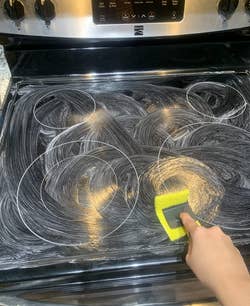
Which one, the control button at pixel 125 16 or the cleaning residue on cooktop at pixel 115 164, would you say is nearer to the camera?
the cleaning residue on cooktop at pixel 115 164

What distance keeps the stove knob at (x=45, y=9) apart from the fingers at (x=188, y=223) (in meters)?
0.47

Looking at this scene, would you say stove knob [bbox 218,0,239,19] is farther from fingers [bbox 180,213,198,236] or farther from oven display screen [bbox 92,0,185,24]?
fingers [bbox 180,213,198,236]

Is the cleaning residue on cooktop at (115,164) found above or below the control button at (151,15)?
below

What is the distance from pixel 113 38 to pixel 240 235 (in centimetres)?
47

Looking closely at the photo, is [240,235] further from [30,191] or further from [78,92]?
[78,92]

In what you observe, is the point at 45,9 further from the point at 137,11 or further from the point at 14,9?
the point at 137,11

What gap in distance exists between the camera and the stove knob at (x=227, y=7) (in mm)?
756

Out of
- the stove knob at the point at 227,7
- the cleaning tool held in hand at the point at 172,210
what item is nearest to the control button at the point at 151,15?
the stove knob at the point at 227,7

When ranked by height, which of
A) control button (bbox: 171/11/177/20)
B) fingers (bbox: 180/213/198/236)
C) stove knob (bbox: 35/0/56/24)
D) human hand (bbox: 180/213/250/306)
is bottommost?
human hand (bbox: 180/213/250/306)

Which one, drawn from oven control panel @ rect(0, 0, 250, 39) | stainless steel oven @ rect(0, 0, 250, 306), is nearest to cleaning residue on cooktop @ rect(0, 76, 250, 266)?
stainless steel oven @ rect(0, 0, 250, 306)

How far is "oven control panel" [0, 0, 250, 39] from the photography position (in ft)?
2.43

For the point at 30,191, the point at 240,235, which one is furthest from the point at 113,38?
the point at 240,235

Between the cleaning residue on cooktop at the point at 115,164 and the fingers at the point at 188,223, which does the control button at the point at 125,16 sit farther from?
the fingers at the point at 188,223

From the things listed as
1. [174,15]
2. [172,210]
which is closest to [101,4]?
[174,15]
